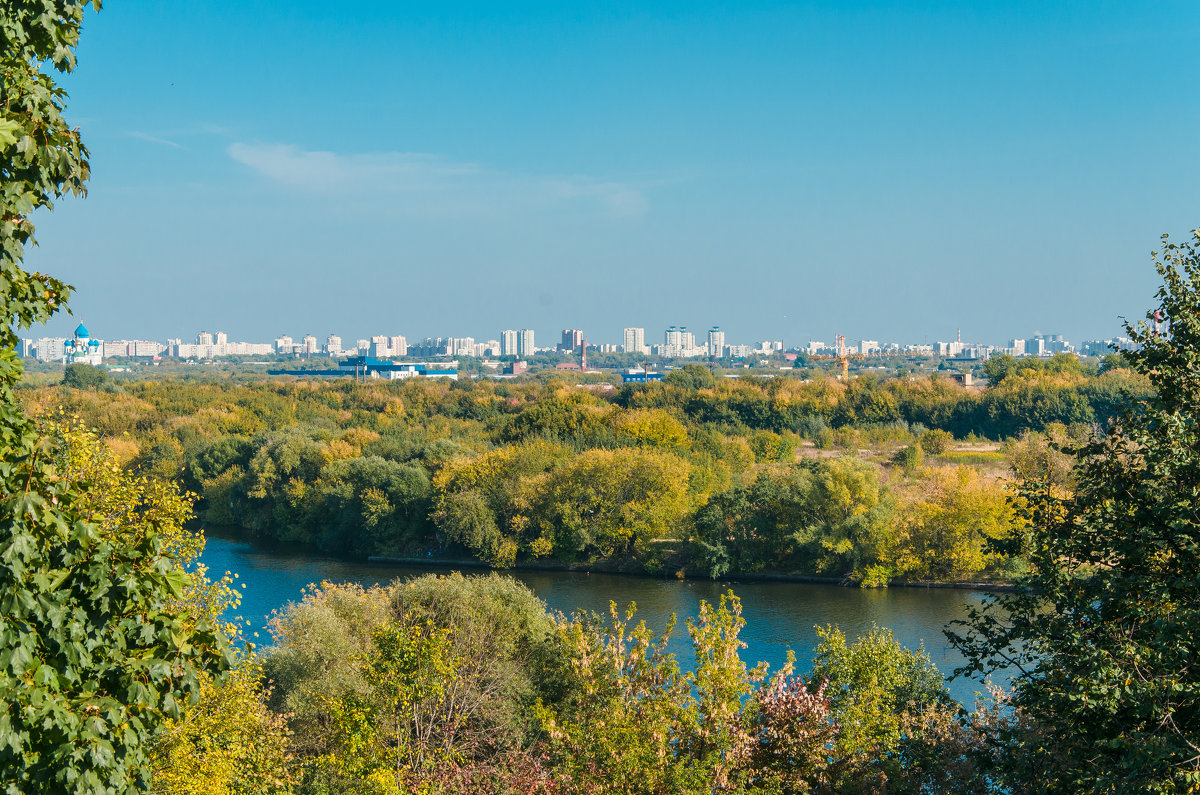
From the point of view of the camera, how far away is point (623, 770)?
820 centimetres

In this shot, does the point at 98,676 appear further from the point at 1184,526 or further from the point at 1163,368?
the point at 1163,368

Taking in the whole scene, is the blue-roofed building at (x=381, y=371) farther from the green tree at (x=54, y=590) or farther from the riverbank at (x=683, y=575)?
the green tree at (x=54, y=590)

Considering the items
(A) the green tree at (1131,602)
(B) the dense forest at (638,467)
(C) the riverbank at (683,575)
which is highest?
(A) the green tree at (1131,602)

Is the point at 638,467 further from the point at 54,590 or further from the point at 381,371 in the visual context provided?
the point at 381,371

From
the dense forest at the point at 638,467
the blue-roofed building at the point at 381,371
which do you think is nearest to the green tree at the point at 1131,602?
the dense forest at the point at 638,467

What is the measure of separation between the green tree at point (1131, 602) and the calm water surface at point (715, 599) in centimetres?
1089

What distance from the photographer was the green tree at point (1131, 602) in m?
6.21

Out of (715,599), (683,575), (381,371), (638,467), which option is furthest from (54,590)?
(381,371)

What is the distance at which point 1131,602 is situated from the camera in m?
6.76

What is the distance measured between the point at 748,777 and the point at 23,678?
610cm

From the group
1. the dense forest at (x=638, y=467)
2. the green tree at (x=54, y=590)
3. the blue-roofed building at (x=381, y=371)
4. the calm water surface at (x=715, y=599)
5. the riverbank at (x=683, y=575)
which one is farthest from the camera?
the blue-roofed building at (x=381, y=371)

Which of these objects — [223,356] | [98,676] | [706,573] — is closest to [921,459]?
[706,573]

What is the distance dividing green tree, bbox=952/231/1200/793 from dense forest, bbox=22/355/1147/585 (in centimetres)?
909

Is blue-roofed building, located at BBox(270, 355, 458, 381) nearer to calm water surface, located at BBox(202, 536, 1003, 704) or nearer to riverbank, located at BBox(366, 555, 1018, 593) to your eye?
riverbank, located at BBox(366, 555, 1018, 593)
